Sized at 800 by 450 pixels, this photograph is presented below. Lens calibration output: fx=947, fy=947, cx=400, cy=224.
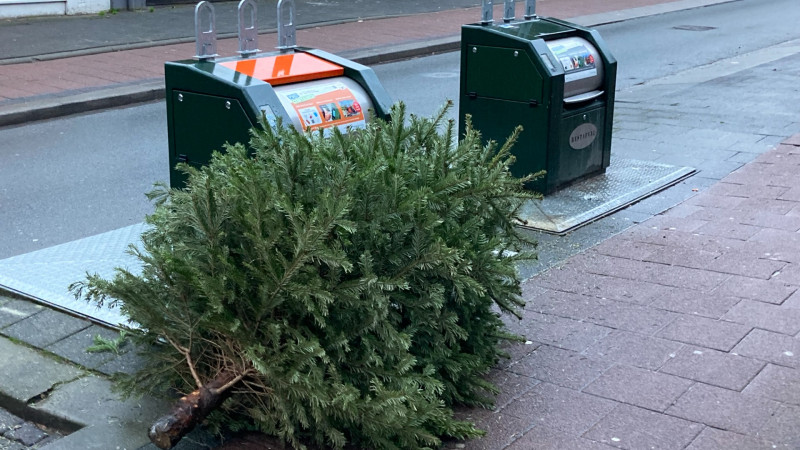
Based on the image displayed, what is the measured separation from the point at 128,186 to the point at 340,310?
4556mm

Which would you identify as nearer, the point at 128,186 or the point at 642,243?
the point at 642,243

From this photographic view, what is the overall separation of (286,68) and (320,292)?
196 centimetres

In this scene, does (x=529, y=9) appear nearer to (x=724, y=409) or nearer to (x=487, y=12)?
(x=487, y=12)

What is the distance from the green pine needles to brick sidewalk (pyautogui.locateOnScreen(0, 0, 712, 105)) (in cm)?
803

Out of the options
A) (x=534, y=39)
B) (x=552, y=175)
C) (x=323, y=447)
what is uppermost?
(x=534, y=39)

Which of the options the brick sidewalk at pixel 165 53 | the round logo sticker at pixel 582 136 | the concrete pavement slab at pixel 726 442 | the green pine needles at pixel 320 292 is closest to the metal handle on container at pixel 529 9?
the round logo sticker at pixel 582 136

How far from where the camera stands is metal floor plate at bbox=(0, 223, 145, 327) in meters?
4.71

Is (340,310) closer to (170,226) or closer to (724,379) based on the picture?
(170,226)

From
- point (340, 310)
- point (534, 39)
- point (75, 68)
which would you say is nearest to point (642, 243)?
point (534, 39)

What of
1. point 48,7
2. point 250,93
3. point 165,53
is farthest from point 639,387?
point 48,7

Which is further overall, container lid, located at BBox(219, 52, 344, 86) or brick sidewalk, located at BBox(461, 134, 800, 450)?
container lid, located at BBox(219, 52, 344, 86)

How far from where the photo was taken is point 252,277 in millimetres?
3383

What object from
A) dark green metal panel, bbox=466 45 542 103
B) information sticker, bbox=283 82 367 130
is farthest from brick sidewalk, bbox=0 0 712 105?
information sticker, bbox=283 82 367 130

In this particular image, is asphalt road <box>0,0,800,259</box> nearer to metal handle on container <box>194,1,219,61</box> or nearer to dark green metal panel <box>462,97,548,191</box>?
metal handle on container <box>194,1,219,61</box>
